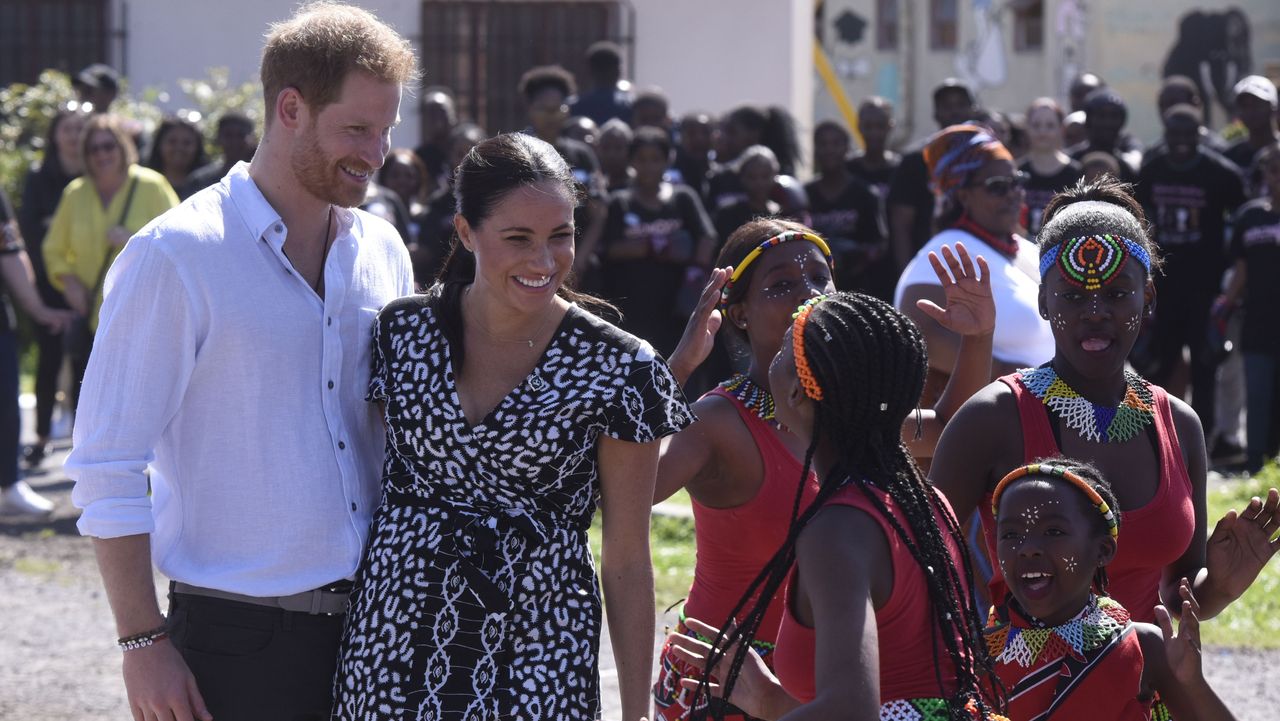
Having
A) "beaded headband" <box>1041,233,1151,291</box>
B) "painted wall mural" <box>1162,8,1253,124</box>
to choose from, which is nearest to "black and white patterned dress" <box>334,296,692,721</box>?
"beaded headband" <box>1041,233,1151,291</box>

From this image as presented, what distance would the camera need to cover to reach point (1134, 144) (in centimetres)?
1298

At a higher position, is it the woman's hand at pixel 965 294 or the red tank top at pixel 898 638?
the woman's hand at pixel 965 294

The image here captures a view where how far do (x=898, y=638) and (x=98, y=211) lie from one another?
8.38 meters

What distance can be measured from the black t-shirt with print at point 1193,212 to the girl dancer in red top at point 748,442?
7.00 meters

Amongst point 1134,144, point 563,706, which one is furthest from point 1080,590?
point 1134,144

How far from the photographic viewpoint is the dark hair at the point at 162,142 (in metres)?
11.7

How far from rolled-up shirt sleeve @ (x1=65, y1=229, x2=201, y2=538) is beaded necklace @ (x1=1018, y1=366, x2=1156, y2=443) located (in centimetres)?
187

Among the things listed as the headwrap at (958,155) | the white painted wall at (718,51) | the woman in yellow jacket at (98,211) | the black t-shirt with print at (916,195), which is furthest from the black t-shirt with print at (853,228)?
the white painted wall at (718,51)

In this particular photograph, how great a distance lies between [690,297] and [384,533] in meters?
7.33

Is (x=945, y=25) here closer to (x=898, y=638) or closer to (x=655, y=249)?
(x=655, y=249)

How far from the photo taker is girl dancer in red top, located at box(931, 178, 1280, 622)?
371cm

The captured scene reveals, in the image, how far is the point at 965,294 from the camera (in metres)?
4.17

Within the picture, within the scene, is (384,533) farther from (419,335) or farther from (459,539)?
(419,335)

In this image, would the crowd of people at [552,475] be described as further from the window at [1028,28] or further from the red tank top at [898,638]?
the window at [1028,28]
